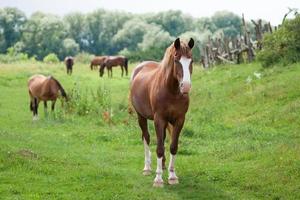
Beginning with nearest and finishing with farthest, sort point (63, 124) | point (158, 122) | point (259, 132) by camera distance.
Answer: point (158, 122)
point (259, 132)
point (63, 124)

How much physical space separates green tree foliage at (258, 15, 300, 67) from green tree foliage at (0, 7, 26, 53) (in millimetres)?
68885

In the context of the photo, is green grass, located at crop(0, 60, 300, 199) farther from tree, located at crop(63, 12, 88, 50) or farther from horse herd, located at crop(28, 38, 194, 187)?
tree, located at crop(63, 12, 88, 50)

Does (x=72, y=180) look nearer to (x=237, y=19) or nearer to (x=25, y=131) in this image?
(x=25, y=131)

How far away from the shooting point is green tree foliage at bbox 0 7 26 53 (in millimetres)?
86375

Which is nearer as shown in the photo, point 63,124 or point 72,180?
point 72,180

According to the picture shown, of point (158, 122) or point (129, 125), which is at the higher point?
point (158, 122)

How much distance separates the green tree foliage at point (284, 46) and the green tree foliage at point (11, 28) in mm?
68885

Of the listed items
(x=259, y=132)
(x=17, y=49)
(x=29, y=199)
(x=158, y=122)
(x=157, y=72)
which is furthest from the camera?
(x=17, y=49)

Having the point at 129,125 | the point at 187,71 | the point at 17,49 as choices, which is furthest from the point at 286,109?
the point at 17,49

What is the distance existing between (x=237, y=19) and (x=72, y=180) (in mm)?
83003

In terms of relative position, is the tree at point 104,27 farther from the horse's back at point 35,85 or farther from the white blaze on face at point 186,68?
the white blaze on face at point 186,68

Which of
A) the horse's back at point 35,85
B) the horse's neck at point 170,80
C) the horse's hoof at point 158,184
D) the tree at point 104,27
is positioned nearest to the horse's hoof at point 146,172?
the horse's hoof at point 158,184

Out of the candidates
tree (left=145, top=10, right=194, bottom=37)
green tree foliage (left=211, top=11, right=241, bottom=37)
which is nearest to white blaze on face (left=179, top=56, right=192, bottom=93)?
tree (left=145, top=10, right=194, bottom=37)

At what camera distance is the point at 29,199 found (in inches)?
307
